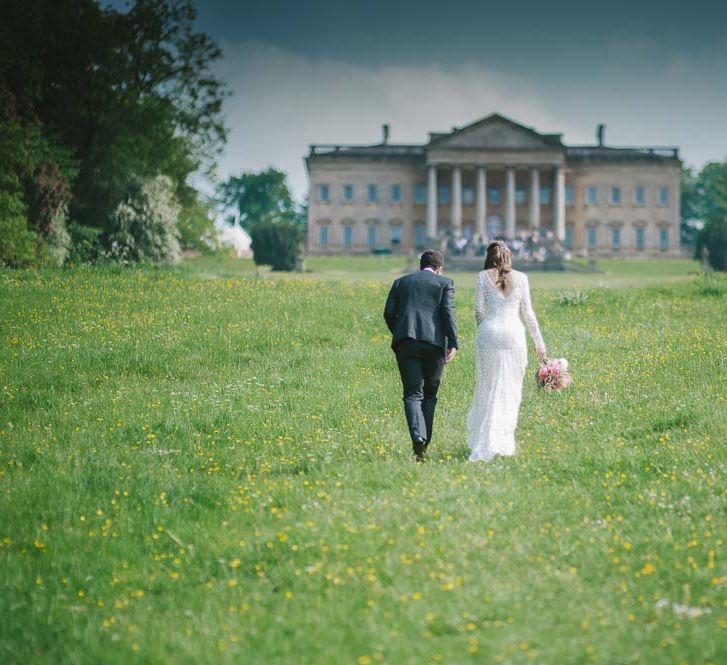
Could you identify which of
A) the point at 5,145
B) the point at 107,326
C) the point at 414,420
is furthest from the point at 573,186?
the point at 414,420

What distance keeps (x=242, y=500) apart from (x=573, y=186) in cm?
8613

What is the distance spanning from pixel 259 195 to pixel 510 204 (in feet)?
125

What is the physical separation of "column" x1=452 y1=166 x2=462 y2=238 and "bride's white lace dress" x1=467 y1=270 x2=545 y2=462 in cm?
7553

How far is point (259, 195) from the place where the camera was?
114125 millimetres

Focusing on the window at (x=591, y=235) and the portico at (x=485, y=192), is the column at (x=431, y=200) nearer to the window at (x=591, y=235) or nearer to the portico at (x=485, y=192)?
the portico at (x=485, y=192)

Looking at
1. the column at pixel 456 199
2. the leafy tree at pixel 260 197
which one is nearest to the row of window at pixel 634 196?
the column at pixel 456 199

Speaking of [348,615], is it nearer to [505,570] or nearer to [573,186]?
[505,570]

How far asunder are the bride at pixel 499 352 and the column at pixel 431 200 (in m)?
76.1

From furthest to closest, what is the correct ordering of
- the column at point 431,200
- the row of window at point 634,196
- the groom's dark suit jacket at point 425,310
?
the row of window at point 634,196
the column at point 431,200
the groom's dark suit jacket at point 425,310

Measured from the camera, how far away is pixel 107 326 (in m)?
18.1

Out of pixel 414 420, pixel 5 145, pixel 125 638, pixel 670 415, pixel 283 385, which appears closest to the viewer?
pixel 125 638

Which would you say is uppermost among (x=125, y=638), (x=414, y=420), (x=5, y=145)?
(x=5, y=145)

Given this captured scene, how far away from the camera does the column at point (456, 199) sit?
85688 millimetres

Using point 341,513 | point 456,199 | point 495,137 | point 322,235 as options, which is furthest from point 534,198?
point 341,513
